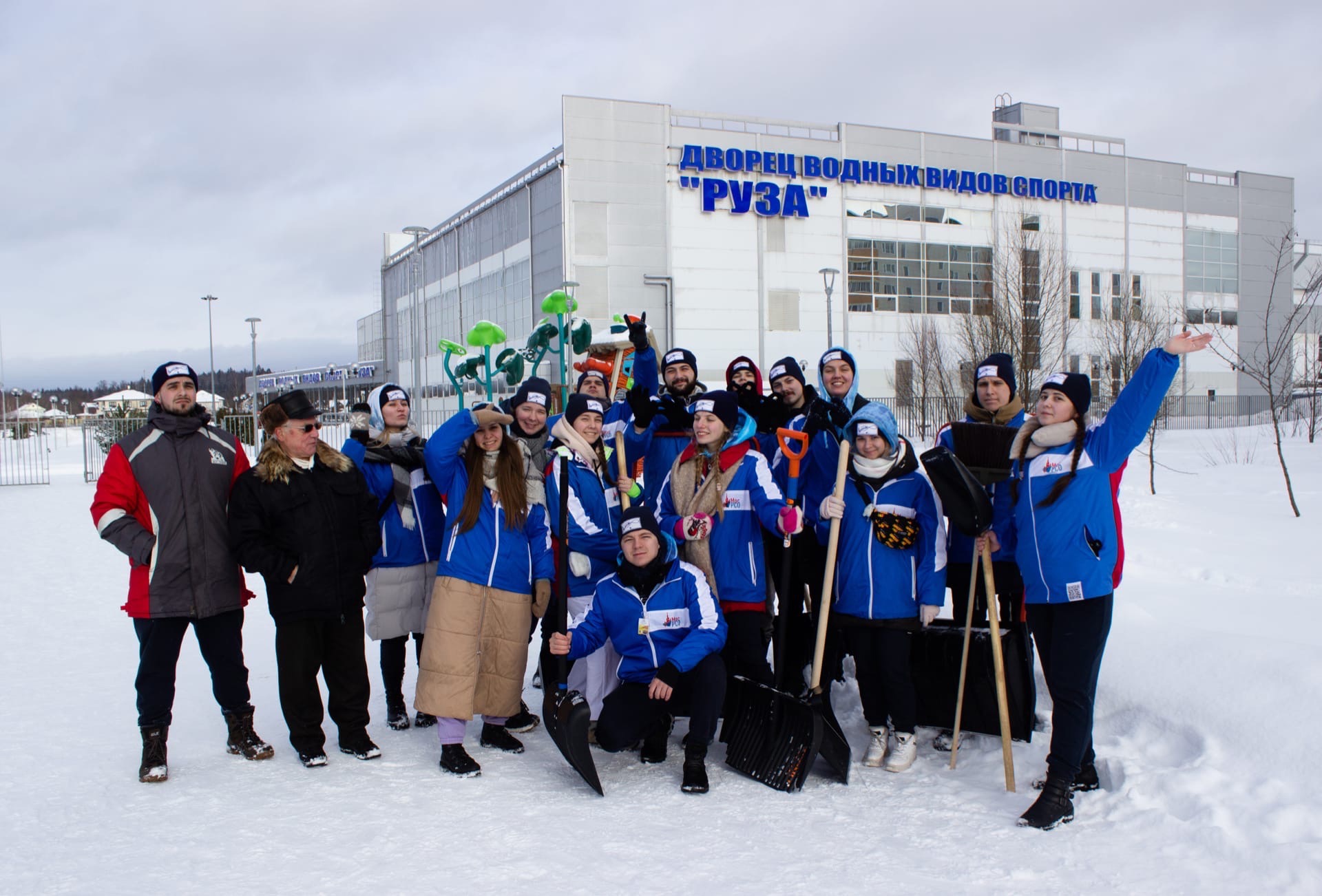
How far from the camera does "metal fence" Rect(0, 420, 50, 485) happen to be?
22047mm

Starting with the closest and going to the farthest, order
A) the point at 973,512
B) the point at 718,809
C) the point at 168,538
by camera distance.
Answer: the point at 718,809 → the point at 973,512 → the point at 168,538

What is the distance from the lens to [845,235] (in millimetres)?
31234

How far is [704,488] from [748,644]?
2.70ft

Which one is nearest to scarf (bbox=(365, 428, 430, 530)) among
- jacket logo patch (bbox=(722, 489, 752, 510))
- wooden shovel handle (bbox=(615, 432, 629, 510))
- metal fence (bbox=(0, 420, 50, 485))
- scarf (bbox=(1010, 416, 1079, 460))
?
wooden shovel handle (bbox=(615, 432, 629, 510))

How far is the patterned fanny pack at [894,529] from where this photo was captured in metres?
4.30

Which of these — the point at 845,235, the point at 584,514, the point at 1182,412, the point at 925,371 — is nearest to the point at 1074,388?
the point at 584,514

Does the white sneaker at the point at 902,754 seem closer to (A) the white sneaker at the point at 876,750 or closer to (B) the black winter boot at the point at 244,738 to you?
(A) the white sneaker at the point at 876,750

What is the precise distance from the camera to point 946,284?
107ft

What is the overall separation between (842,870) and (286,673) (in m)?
2.75

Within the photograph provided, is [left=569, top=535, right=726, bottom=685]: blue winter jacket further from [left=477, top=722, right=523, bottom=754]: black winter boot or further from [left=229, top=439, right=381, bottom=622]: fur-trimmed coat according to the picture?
[left=229, top=439, right=381, bottom=622]: fur-trimmed coat

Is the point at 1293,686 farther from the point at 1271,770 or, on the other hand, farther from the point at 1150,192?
the point at 1150,192

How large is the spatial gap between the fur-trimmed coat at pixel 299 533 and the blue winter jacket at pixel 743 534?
5.29 feet

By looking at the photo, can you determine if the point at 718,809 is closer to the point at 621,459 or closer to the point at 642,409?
the point at 621,459

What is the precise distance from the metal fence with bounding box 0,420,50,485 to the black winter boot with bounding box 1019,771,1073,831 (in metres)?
23.3
